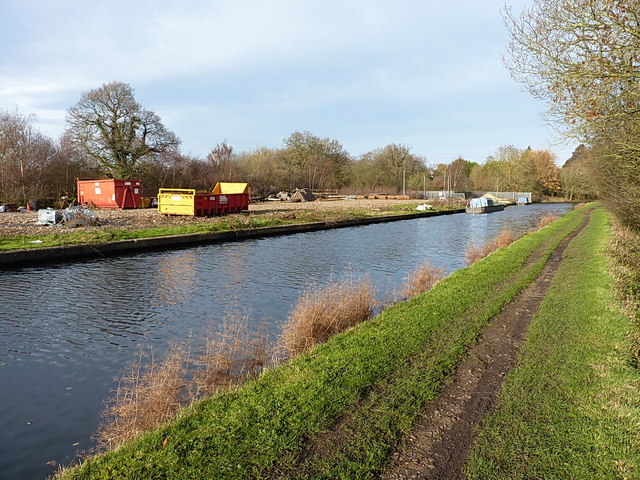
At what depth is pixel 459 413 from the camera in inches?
170

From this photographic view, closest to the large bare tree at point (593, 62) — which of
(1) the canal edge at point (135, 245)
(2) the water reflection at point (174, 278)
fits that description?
(2) the water reflection at point (174, 278)

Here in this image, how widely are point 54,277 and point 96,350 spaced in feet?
22.1

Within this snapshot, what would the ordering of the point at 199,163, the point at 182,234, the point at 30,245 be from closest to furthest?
the point at 30,245
the point at 182,234
the point at 199,163

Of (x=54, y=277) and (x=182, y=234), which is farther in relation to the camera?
(x=182, y=234)

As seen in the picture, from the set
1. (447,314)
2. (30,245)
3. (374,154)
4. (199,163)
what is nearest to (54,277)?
(30,245)

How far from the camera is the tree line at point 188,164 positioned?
106 ft

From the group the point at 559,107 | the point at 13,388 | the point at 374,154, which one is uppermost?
the point at 374,154

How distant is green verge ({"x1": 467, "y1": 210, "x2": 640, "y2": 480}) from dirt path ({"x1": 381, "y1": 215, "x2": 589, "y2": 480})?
128 mm

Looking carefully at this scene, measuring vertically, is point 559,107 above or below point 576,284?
above

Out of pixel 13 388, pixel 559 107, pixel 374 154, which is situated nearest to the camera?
pixel 13 388

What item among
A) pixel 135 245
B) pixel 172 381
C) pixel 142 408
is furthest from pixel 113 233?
pixel 142 408

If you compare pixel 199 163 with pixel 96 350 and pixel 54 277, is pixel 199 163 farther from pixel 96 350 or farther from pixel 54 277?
pixel 96 350

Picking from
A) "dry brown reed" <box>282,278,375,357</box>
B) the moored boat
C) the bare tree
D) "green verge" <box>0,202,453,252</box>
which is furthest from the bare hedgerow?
the moored boat

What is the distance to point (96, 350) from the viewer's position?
24.4 feet
